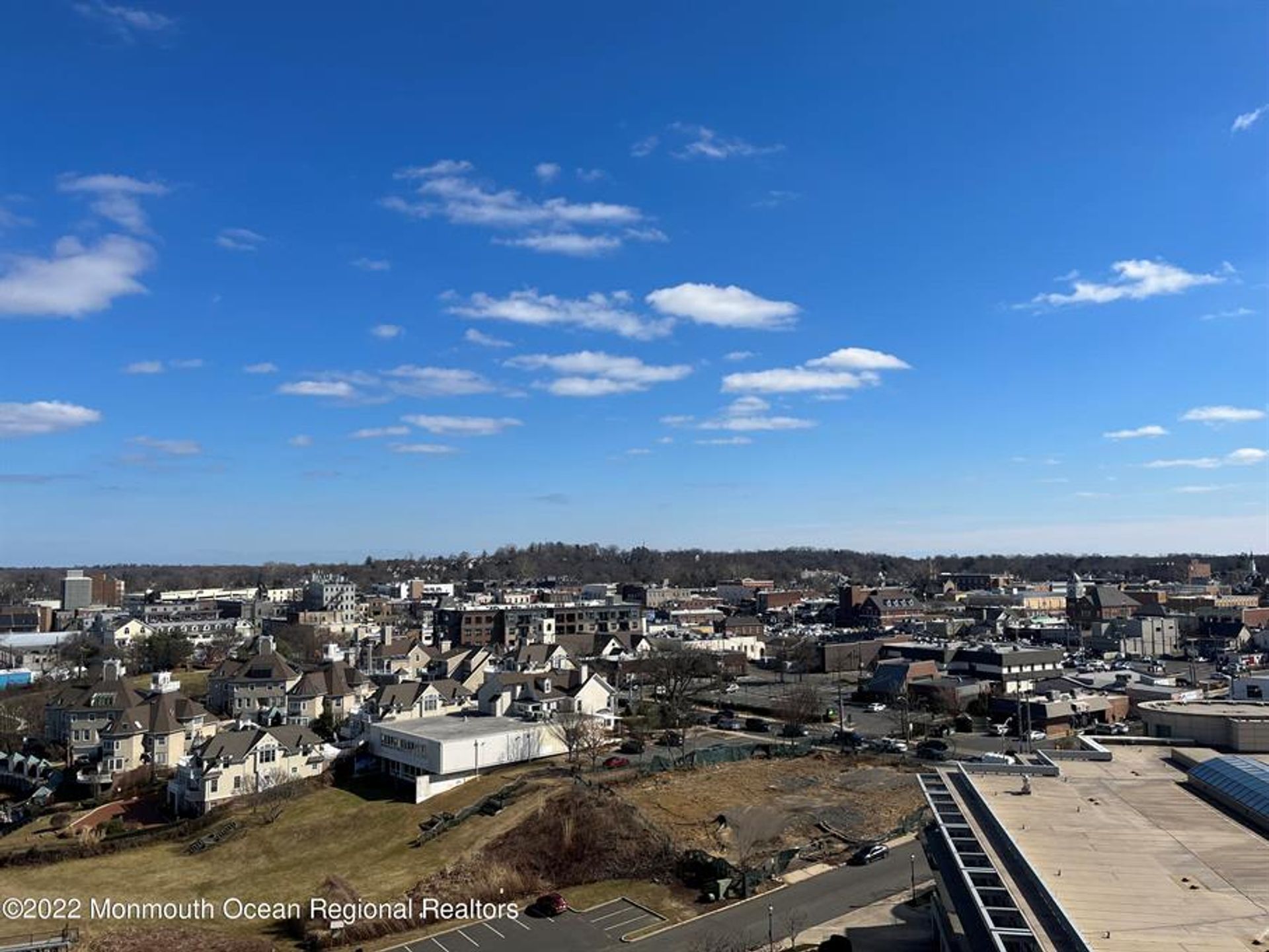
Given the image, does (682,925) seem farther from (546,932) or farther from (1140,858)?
(1140,858)

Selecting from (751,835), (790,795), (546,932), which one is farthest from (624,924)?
(790,795)

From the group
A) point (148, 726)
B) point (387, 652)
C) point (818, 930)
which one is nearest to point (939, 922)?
point (818, 930)

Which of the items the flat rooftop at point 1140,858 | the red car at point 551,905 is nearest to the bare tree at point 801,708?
the red car at point 551,905

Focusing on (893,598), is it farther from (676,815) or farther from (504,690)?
(676,815)

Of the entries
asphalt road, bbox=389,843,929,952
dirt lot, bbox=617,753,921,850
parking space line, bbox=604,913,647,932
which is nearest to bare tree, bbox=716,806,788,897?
dirt lot, bbox=617,753,921,850

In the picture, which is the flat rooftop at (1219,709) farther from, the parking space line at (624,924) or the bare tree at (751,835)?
the parking space line at (624,924)

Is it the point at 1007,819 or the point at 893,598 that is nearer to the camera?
the point at 1007,819
